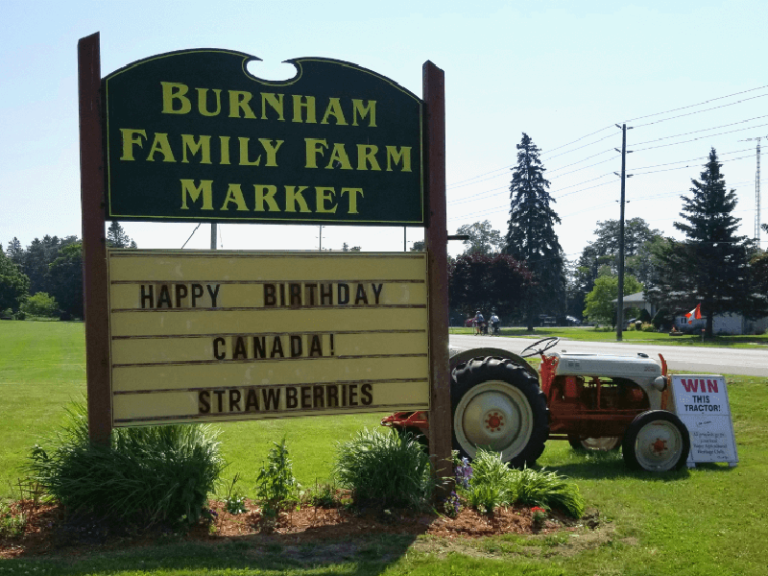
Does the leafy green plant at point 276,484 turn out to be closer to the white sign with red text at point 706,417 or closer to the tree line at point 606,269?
the white sign with red text at point 706,417

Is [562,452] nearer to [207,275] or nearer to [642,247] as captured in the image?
Result: [207,275]

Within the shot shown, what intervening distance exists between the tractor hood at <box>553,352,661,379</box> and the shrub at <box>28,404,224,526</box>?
5115mm

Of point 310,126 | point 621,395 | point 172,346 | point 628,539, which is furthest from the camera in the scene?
point 621,395

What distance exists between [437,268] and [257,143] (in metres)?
2.05

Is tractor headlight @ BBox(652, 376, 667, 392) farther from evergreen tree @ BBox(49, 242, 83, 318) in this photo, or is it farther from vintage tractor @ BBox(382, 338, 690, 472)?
evergreen tree @ BBox(49, 242, 83, 318)

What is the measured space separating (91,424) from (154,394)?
55cm

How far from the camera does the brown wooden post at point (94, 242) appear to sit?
6.33m

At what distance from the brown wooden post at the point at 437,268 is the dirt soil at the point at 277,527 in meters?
0.76

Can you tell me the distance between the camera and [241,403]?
6688 mm

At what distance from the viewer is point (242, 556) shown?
18.0 feet

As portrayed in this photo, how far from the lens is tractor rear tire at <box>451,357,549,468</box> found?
912cm

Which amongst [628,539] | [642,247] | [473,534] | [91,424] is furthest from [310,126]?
[642,247]

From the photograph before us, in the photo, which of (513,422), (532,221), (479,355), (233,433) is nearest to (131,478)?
(513,422)

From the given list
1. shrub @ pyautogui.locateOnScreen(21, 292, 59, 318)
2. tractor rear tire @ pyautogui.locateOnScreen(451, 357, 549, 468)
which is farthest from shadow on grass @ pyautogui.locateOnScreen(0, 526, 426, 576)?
shrub @ pyautogui.locateOnScreen(21, 292, 59, 318)
